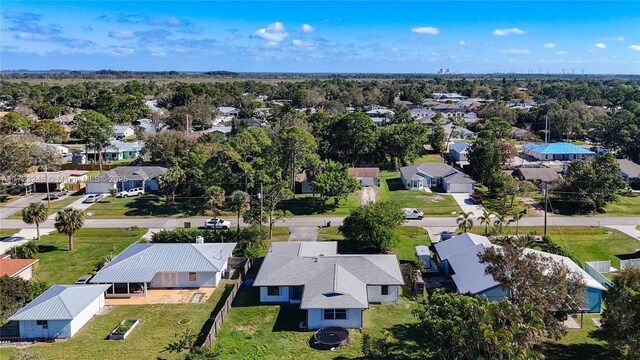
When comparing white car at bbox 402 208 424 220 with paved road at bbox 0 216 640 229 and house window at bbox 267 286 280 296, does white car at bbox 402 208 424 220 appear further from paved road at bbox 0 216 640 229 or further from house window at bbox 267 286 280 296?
house window at bbox 267 286 280 296

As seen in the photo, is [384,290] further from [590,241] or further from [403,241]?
[590,241]

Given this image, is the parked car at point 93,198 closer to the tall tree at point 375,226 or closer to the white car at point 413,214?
the tall tree at point 375,226

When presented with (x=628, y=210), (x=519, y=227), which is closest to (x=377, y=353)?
(x=519, y=227)

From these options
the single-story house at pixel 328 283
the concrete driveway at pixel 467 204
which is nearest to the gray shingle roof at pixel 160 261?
the single-story house at pixel 328 283

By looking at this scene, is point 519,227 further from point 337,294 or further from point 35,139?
point 35,139

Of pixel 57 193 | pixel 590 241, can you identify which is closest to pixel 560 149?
pixel 590 241

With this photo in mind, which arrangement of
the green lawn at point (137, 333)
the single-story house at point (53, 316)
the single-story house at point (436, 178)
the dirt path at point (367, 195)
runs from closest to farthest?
1. the green lawn at point (137, 333)
2. the single-story house at point (53, 316)
3. the dirt path at point (367, 195)
4. the single-story house at point (436, 178)
